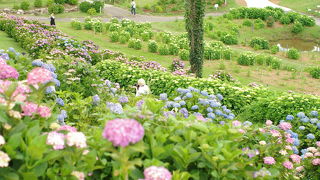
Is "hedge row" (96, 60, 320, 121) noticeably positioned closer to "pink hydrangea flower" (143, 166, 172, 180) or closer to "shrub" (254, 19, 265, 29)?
"pink hydrangea flower" (143, 166, 172, 180)

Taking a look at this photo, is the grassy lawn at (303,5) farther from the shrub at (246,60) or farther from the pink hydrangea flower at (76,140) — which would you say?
the pink hydrangea flower at (76,140)

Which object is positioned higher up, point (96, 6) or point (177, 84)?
point (96, 6)

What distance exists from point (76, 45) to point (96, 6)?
13.6m

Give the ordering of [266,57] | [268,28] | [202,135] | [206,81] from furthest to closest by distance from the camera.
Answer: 1. [268,28]
2. [266,57]
3. [206,81]
4. [202,135]

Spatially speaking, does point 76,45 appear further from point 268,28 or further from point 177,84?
point 268,28

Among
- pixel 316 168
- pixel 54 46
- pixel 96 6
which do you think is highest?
pixel 96 6

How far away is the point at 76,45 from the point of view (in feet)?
40.2

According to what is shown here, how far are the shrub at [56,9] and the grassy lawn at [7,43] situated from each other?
8544mm

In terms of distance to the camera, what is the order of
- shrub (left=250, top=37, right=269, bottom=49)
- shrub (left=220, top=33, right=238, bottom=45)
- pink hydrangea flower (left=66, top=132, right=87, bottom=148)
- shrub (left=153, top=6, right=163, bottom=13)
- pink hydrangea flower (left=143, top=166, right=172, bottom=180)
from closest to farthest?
pink hydrangea flower (left=143, top=166, right=172, bottom=180) → pink hydrangea flower (left=66, top=132, right=87, bottom=148) → shrub (left=250, top=37, right=269, bottom=49) → shrub (left=220, top=33, right=238, bottom=45) → shrub (left=153, top=6, right=163, bottom=13)

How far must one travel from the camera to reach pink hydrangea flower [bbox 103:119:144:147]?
1.58 m

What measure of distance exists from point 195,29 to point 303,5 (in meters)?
22.1

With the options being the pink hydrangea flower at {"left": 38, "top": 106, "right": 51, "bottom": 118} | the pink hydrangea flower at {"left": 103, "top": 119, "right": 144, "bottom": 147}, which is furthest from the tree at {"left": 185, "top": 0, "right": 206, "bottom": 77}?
the pink hydrangea flower at {"left": 103, "top": 119, "right": 144, "bottom": 147}

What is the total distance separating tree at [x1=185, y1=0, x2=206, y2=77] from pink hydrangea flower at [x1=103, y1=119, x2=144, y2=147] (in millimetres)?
10357

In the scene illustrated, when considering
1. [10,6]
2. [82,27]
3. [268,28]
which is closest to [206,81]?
[82,27]
